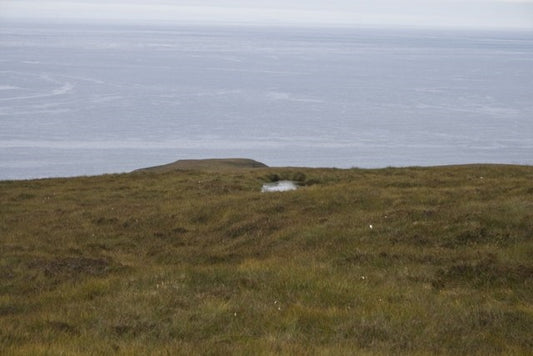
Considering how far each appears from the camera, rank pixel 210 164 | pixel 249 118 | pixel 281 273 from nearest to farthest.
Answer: pixel 281 273 < pixel 210 164 < pixel 249 118

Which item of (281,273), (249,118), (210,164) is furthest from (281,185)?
(249,118)

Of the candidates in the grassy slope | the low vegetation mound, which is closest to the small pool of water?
the grassy slope

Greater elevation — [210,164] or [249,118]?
[249,118]

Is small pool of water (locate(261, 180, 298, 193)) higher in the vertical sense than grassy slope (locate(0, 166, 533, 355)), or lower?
lower

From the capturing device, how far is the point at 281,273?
1369 cm

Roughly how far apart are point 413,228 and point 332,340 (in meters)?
Answer: 8.03

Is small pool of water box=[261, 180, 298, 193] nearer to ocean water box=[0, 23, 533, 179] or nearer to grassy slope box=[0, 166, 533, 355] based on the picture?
grassy slope box=[0, 166, 533, 355]

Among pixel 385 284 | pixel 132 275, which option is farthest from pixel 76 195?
pixel 385 284

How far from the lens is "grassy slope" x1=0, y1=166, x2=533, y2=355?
1023cm

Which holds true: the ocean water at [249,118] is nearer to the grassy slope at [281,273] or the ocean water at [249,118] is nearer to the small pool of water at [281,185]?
the small pool of water at [281,185]

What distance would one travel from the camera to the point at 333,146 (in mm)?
83688

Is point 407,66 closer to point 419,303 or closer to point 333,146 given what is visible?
point 333,146

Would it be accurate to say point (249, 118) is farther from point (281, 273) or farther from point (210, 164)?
point (281, 273)

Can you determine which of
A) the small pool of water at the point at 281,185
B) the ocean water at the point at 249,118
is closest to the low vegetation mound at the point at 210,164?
the small pool of water at the point at 281,185
